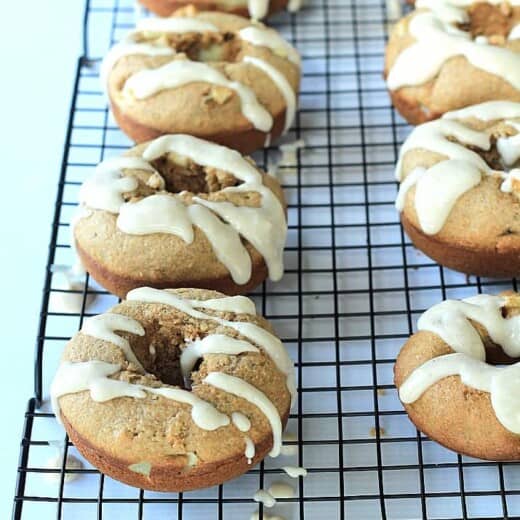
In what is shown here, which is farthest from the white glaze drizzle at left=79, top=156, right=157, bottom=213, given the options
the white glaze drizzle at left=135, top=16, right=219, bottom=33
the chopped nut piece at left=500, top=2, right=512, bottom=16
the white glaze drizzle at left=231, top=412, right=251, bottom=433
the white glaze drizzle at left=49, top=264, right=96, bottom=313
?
the chopped nut piece at left=500, top=2, right=512, bottom=16

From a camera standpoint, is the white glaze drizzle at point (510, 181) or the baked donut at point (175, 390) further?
the white glaze drizzle at point (510, 181)

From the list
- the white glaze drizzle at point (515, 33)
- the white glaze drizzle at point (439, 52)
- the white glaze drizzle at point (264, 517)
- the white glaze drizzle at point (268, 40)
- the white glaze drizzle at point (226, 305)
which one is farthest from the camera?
the white glaze drizzle at point (268, 40)

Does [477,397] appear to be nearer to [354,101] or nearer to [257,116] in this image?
[257,116]

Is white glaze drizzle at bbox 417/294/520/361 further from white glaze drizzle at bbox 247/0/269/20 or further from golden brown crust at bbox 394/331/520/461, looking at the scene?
white glaze drizzle at bbox 247/0/269/20

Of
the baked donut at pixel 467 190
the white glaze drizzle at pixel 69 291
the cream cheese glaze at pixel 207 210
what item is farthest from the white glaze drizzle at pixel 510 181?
the white glaze drizzle at pixel 69 291

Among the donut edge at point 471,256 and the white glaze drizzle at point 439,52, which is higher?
the white glaze drizzle at point 439,52

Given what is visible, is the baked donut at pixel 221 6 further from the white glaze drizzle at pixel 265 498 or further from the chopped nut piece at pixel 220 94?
the white glaze drizzle at pixel 265 498

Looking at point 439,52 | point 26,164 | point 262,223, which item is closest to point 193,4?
point 26,164
